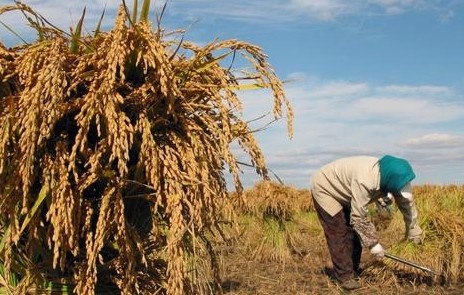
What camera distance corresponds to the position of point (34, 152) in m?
2.48

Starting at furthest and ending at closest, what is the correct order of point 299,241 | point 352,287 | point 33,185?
point 299,241 → point 352,287 → point 33,185

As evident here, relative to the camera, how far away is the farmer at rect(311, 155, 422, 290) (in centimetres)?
655

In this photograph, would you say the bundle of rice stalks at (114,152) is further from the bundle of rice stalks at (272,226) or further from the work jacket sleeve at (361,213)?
the bundle of rice stalks at (272,226)

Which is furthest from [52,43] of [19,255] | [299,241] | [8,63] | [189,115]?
[299,241]

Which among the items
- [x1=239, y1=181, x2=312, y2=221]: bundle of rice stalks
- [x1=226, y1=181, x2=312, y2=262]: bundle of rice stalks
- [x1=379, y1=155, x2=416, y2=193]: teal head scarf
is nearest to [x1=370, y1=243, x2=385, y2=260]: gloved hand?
[x1=379, y1=155, x2=416, y2=193]: teal head scarf


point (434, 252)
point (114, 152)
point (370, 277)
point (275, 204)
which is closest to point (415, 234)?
point (434, 252)

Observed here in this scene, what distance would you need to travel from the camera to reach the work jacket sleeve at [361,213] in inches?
258

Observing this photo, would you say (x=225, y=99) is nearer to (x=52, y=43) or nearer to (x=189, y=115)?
(x=189, y=115)

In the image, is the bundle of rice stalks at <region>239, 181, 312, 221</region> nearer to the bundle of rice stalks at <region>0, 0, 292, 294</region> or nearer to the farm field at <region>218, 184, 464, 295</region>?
the farm field at <region>218, 184, 464, 295</region>

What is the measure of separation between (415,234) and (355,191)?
42.9 inches

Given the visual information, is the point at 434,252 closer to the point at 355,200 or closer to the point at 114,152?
the point at 355,200

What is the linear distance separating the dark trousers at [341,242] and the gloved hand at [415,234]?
579 millimetres

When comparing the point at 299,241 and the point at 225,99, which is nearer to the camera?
the point at 225,99

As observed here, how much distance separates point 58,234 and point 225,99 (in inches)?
32.9
